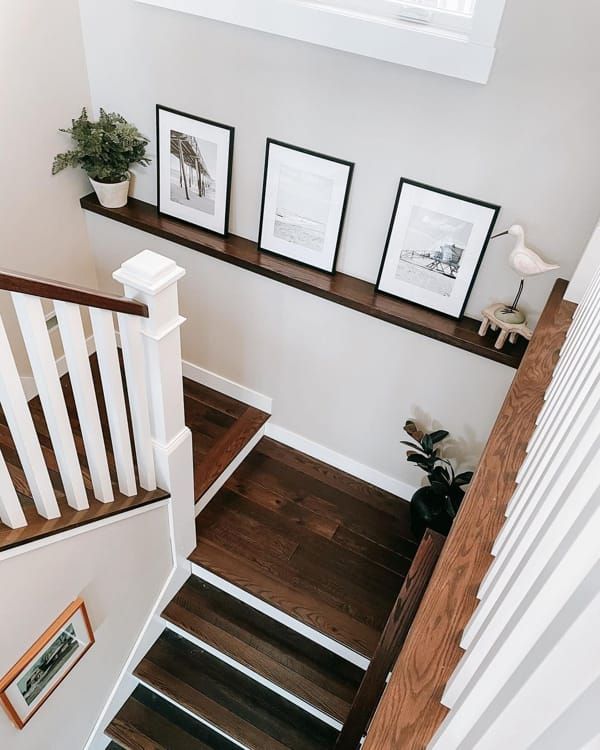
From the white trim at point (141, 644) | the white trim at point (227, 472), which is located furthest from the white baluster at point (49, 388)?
the white trim at point (227, 472)

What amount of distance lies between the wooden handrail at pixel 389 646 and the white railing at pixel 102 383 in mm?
900

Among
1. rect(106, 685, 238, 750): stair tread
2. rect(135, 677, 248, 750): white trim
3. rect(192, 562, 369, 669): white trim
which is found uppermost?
rect(192, 562, 369, 669): white trim

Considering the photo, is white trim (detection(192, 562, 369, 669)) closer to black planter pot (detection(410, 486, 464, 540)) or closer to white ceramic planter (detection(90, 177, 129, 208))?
black planter pot (detection(410, 486, 464, 540))

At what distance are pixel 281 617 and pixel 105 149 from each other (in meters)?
2.16

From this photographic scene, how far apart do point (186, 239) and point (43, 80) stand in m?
0.85

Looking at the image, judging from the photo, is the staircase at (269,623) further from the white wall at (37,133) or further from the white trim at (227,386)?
the white wall at (37,133)

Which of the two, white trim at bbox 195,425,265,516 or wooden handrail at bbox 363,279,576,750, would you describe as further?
white trim at bbox 195,425,265,516

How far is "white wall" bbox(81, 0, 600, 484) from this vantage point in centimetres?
189

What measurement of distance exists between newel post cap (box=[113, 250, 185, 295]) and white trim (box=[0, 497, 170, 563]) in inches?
29.6

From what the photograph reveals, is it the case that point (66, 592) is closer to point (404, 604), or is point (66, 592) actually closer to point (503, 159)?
point (404, 604)

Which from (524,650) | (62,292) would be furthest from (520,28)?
(524,650)

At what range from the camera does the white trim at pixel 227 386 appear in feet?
10.3

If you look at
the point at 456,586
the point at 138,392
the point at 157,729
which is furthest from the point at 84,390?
the point at 157,729

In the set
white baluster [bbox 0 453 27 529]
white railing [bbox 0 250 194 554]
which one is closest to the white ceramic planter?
white railing [bbox 0 250 194 554]
